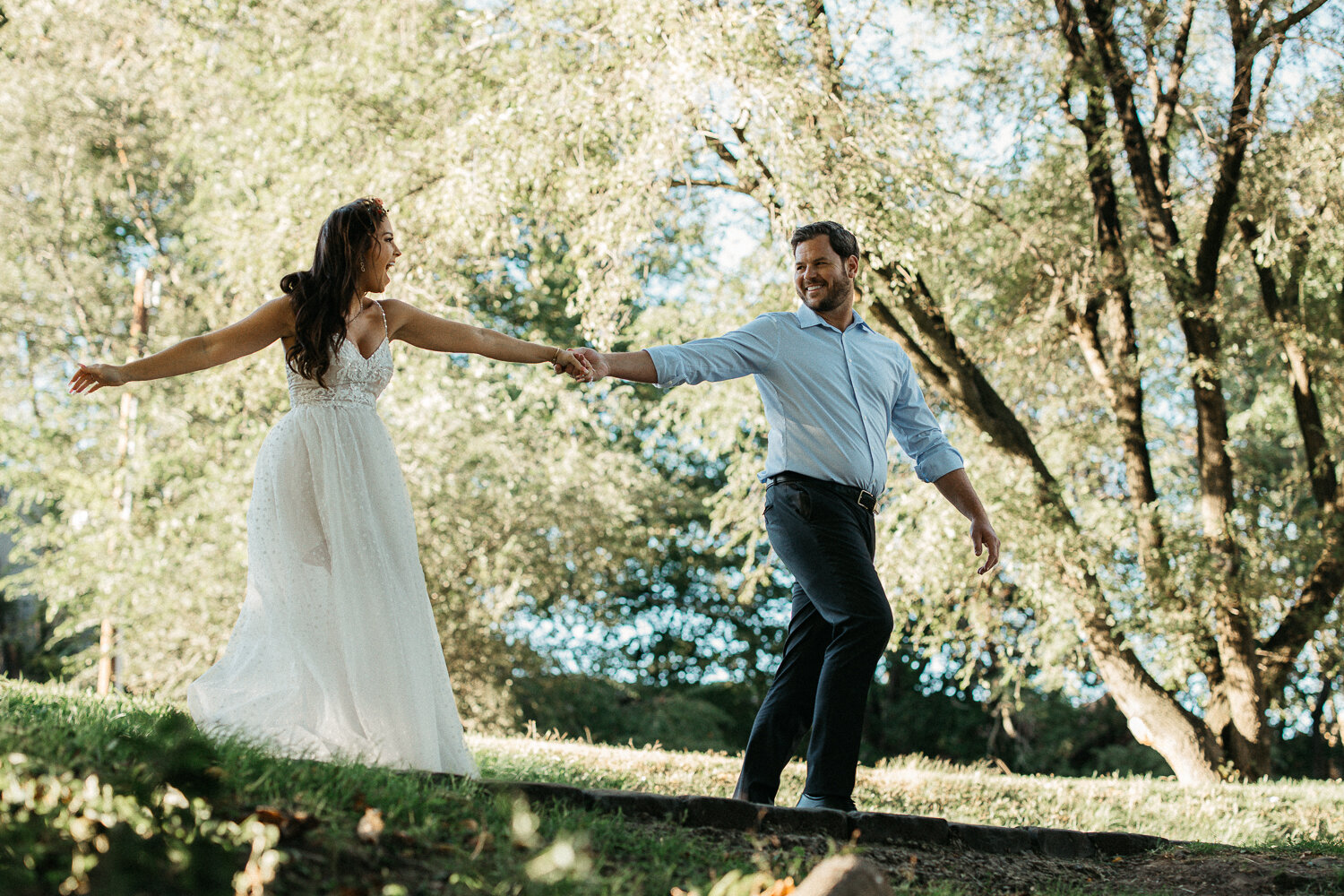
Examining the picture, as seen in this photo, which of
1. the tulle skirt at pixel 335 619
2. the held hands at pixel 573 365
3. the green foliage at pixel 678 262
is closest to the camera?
the tulle skirt at pixel 335 619

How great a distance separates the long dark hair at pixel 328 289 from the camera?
435 cm

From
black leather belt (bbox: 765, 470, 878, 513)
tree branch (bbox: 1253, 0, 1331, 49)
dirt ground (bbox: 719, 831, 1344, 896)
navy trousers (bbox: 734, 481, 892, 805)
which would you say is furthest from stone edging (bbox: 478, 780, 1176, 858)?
Result: tree branch (bbox: 1253, 0, 1331, 49)

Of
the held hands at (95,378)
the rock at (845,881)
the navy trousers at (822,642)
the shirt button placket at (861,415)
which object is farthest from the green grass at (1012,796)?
the rock at (845,881)

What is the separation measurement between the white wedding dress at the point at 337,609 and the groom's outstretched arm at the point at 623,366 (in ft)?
2.62

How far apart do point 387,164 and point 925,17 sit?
5396 mm

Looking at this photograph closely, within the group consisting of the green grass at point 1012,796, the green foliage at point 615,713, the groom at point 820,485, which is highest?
the groom at point 820,485

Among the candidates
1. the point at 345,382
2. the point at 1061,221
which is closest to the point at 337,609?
the point at 345,382

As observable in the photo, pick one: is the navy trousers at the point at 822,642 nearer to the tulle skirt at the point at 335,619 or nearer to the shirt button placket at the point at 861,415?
the shirt button placket at the point at 861,415

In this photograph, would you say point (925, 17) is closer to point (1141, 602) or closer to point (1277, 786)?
point (1141, 602)

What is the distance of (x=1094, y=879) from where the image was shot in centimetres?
407

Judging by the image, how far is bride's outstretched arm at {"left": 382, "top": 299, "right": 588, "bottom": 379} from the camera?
4.65 m

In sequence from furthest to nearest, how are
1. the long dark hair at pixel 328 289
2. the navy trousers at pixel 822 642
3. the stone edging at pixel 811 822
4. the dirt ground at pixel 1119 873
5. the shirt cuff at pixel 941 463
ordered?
the shirt cuff at pixel 941 463 → the long dark hair at pixel 328 289 → the navy trousers at pixel 822 642 → the dirt ground at pixel 1119 873 → the stone edging at pixel 811 822

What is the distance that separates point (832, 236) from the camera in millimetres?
4668

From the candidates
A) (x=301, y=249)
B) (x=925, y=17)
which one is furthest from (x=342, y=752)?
(x=925, y=17)
